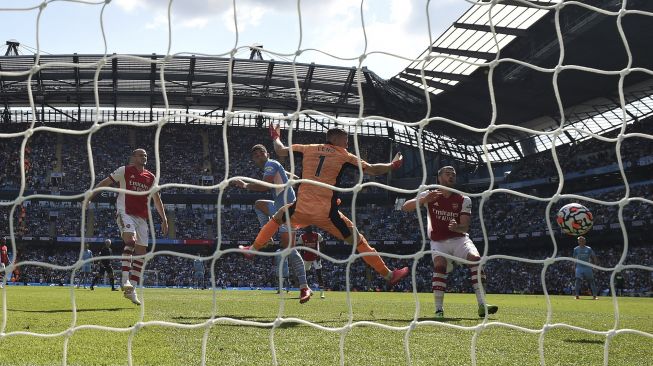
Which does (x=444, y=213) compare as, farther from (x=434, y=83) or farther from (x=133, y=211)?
(x=434, y=83)

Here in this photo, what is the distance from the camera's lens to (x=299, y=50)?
14.5 ft

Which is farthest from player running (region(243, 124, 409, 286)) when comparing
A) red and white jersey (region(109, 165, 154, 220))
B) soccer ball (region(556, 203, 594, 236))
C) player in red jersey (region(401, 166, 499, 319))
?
soccer ball (region(556, 203, 594, 236))

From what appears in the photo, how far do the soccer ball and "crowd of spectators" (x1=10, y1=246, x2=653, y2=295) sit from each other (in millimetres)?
22631

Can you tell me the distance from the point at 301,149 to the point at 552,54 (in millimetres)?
24809

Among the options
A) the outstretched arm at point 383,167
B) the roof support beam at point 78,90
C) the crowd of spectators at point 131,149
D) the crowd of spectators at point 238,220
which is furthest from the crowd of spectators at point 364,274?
the outstretched arm at point 383,167

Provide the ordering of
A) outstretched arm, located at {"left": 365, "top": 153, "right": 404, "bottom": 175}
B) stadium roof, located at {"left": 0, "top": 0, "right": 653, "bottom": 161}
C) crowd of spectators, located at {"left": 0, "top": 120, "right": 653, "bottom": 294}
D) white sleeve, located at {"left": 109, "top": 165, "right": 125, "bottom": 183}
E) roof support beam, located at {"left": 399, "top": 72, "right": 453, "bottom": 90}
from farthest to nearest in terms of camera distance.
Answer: crowd of spectators, located at {"left": 0, "top": 120, "right": 653, "bottom": 294} → roof support beam, located at {"left": 399, "top": 72, "right": 453, "bottom": 90} → stadium roof, located at {"left": 0, "top": 0, "right": 653, "bottom": 161} → white sleeve, located at {"left": 109, "top": 165, "right": 125, "bottom": 183} → outstretched arm, located at {"left": 365, "top": 153, "right": 404, "bottom": 175}

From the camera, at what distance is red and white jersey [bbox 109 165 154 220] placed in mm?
8289

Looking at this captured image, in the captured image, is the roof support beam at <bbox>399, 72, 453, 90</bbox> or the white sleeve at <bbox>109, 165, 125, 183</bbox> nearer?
the white sleeve at <bbox>109, 165, 125, 183</bbox>

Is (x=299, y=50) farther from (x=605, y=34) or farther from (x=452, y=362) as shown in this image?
(x=605, y=34)

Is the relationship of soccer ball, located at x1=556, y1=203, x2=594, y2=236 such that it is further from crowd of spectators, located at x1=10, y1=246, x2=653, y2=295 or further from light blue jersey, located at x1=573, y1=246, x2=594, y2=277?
crowd of spectators, located at x1=10, y1=246, x2=653, y2=295

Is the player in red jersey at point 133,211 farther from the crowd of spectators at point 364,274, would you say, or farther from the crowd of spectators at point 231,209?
the crowd of spectators at point 231,209

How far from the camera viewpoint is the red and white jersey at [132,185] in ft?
27.2

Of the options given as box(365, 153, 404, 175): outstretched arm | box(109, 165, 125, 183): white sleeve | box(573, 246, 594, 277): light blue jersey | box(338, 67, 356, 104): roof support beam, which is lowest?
box(573, 246, 594, 277): light blue jersey

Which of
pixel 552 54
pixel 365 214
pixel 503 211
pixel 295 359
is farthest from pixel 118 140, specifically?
pixel 295 359
